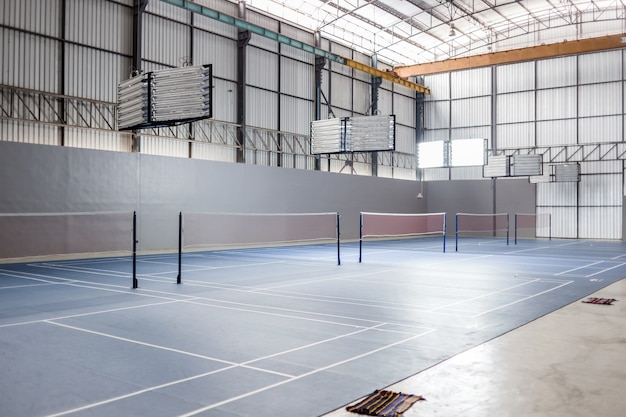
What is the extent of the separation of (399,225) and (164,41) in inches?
909

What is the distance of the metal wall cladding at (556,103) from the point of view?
4241 cm

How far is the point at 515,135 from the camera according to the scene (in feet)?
147

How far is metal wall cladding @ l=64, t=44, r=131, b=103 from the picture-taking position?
25.0m

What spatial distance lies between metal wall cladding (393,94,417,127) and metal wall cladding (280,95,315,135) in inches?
429

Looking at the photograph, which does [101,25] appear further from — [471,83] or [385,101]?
[471,83]

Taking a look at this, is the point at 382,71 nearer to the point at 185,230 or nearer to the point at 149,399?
the point at 185,230

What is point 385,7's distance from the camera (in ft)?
125

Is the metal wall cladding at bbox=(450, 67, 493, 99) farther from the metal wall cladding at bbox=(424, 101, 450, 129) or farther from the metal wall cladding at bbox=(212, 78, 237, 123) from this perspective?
the metal wall cladding at bbox=(212, 78, 237, 123)

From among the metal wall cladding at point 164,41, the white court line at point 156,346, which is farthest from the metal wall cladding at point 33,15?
the white court line at point 156,346

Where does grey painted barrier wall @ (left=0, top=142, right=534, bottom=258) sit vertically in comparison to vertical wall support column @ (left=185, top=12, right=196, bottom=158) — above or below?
below

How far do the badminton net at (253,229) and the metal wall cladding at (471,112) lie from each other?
1616 cm

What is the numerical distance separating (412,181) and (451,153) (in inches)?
340

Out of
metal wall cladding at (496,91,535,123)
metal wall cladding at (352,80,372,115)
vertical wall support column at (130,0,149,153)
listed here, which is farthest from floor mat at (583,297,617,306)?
metal wall cladding at (496,91,535,123)

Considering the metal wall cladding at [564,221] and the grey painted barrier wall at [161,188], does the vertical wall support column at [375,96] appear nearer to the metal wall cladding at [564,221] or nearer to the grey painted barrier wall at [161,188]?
the grey painted barrier wall at [161,188]
